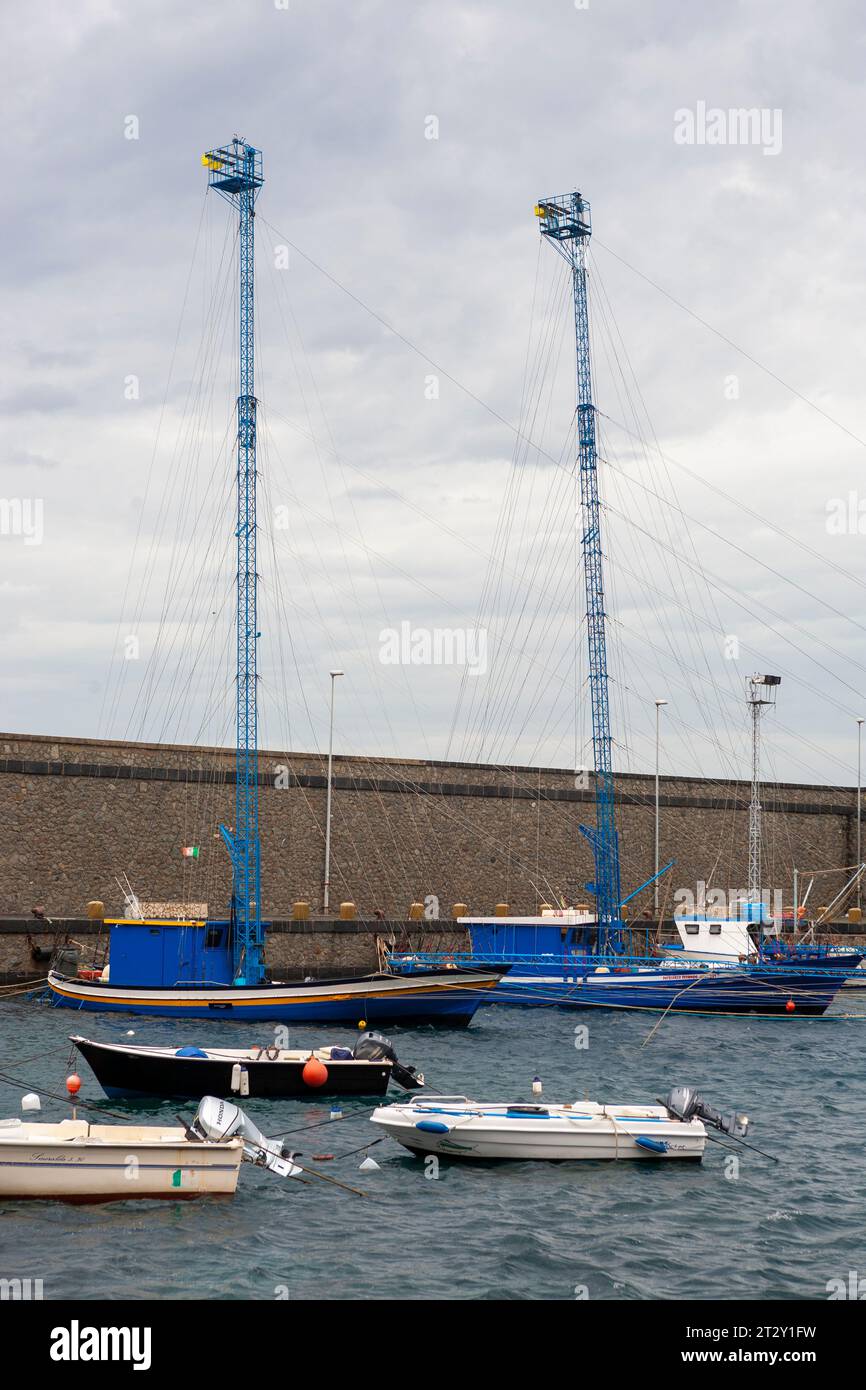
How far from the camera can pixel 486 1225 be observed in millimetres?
18406

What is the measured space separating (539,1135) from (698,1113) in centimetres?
305

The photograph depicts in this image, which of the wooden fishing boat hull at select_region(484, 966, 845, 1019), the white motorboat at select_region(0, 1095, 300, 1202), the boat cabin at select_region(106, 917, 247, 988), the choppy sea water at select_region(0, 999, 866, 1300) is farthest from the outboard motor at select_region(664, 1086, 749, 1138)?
the boat cabin at select_region(106, 917, 247, 988)

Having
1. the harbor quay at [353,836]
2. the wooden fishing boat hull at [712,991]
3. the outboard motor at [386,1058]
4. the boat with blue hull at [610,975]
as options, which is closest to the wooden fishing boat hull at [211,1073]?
the outboard motor at [386,1058]

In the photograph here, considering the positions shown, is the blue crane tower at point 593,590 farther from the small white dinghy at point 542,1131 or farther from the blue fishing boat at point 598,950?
the small white dinghy at point 542,1131

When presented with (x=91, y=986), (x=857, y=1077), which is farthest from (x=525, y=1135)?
(x=91, y=986)

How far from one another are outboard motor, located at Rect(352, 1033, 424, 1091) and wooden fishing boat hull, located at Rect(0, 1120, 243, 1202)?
731cm

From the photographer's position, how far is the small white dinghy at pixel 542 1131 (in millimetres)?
21641

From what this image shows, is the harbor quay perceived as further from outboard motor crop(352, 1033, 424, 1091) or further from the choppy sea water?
outboard motor crop(352, 1033, 424, 1091)

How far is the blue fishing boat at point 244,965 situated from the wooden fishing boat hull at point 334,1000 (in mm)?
29

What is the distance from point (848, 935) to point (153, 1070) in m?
41.9

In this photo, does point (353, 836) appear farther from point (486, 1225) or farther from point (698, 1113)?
point (486, 1225)

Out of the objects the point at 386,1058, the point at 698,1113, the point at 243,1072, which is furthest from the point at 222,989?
the point at 698,1113
